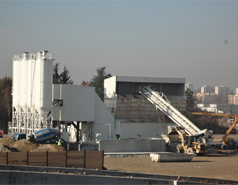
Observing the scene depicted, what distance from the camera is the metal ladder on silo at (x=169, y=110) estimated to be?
43.4 metres

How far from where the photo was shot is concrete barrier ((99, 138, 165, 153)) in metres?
40.2

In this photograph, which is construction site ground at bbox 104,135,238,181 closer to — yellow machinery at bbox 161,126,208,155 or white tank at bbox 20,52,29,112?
yellow machinery at bbox 161,126,208,155

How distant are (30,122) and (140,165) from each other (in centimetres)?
2007

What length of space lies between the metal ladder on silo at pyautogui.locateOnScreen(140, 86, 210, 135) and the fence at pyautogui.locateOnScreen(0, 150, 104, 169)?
62.2 feet

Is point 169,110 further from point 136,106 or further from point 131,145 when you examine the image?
point 131,145

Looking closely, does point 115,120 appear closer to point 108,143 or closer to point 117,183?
point 108,143

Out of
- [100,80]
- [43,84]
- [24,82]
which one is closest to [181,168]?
[43,84]

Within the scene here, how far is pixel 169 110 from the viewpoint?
48.2 metres

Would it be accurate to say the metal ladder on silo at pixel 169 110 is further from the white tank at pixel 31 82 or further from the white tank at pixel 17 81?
the white tank at pixel 17 81

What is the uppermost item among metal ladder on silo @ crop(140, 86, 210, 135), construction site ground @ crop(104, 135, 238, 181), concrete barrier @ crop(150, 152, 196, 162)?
metal ladder on silo @ crop(140, 86, 210, 135)

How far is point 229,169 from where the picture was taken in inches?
1179

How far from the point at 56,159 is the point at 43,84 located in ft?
67.4

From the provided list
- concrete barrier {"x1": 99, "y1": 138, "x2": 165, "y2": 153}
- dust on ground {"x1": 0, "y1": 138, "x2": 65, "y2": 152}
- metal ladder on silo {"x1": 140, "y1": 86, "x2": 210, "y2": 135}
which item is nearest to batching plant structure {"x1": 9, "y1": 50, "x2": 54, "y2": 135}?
dust on ground {"x1": 0, "y1": 138, "x2": 65, "y2": 152}

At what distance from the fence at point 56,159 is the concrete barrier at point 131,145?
14.8 m
